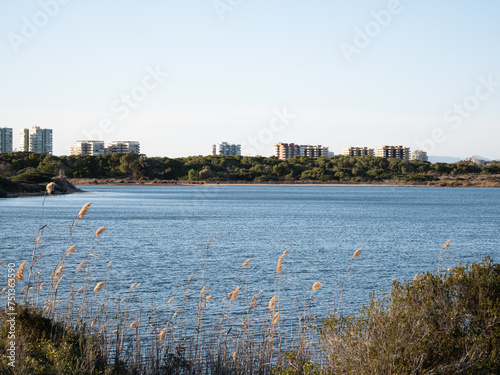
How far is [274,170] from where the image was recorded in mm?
175500

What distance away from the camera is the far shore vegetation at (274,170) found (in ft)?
533

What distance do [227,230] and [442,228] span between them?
62.3ft

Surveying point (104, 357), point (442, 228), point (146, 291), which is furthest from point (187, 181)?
point (104, 357)

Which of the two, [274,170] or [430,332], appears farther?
[274,170]

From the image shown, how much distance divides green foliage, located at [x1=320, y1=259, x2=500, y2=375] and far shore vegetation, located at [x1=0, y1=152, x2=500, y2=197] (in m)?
152

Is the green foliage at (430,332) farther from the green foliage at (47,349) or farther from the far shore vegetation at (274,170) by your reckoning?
the far shore vegetation at (274,170)

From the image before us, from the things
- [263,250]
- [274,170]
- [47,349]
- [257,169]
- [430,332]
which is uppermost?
[257,169]

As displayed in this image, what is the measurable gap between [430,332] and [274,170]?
169 meters

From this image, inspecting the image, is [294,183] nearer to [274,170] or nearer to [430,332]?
[274,170]

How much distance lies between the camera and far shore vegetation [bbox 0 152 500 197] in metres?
162

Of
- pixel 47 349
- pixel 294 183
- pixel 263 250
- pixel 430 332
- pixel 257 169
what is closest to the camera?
pixel 430 332

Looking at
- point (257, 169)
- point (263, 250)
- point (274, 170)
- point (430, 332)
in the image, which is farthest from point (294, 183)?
point (430, 332)

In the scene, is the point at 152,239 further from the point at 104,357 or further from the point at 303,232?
the point at 104,357

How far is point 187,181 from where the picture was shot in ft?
543
